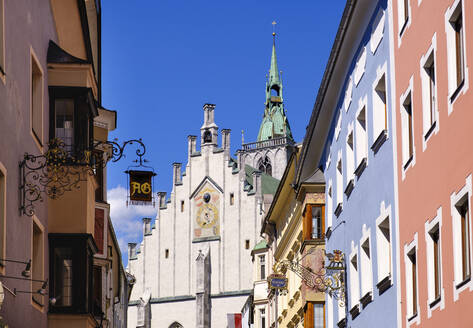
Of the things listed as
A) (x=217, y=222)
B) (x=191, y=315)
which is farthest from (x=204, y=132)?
(x=191, y=315)

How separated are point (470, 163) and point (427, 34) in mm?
3497

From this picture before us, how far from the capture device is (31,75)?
67.4 ft

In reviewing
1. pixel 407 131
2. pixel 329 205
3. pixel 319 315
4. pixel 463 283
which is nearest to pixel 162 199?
pixel 319 315

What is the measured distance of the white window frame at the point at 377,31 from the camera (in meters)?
22.4

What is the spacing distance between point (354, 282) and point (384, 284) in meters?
4.49

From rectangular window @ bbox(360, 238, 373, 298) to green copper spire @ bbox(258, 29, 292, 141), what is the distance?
384 ft

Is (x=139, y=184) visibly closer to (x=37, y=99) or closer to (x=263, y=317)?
(x=37, y=99)

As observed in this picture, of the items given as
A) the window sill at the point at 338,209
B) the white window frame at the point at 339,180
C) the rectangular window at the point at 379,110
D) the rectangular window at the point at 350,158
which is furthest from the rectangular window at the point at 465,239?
the white window frame at the point at 339,180

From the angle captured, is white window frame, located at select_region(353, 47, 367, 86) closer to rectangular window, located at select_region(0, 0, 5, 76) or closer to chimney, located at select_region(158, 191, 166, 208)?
rectangular window, located at select_region(0, 0, 5, 76)

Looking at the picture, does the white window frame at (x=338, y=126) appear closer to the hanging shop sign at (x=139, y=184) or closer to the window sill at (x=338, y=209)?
the window sill at (x=338, y=209)

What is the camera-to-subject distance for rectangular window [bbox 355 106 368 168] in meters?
24.9

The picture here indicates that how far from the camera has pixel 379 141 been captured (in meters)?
22.3

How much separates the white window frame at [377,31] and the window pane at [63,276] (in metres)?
7.11

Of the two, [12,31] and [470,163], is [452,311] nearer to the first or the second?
[470,163]
